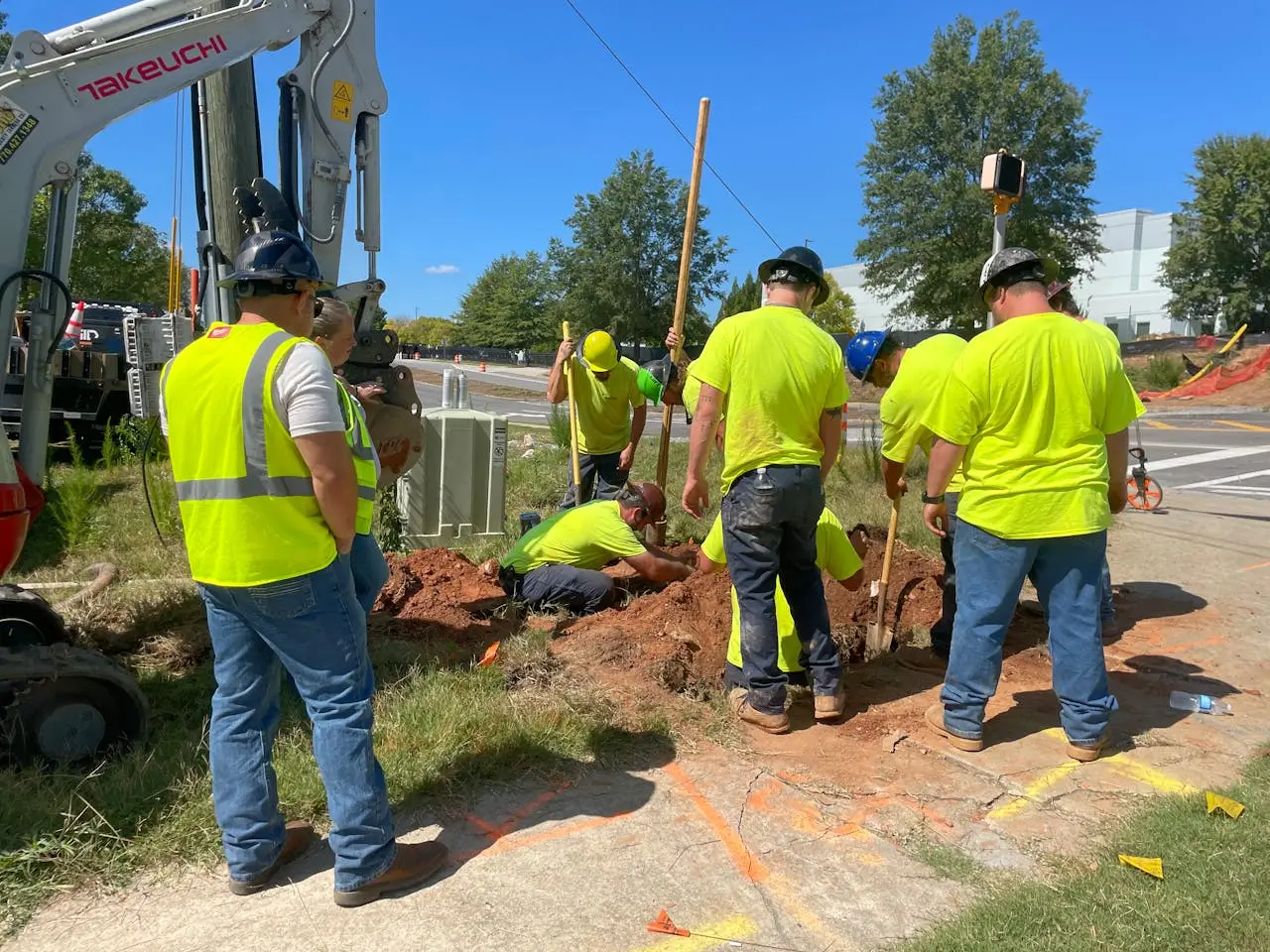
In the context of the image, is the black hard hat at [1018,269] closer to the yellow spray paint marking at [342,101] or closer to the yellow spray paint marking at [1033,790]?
the yellow spray paint marking at [1033,790]

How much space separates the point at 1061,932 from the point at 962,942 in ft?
0.92

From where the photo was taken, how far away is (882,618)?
16.9 ft

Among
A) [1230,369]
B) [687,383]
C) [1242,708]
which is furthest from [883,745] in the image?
[1230,369]

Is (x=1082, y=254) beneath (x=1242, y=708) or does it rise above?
above

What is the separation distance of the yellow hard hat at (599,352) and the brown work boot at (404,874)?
4313 mm

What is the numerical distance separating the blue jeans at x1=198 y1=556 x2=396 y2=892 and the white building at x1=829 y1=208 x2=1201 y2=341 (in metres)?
56.2

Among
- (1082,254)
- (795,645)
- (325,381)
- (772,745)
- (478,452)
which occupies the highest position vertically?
(1082,254)

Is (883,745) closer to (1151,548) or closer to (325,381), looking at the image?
(325,381)

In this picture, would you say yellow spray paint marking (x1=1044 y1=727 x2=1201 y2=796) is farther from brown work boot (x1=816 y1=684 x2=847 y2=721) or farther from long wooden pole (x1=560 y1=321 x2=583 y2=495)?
long wooden pole (x1=560 y1=321 x2=583 y2=495)

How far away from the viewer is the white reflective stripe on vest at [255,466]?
241 centimetres

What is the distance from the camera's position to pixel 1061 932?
2.47 meters

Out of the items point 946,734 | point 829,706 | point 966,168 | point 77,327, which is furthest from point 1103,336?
point 966,168

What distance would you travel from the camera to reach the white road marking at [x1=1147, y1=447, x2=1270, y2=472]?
13375 mm

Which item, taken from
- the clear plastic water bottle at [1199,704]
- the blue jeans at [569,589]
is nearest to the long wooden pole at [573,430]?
the blue jeans at [569,589]
